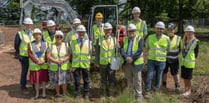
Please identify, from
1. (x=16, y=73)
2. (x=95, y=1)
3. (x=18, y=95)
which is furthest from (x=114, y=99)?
(x=95, y=1)

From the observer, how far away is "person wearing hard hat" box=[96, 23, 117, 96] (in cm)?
853

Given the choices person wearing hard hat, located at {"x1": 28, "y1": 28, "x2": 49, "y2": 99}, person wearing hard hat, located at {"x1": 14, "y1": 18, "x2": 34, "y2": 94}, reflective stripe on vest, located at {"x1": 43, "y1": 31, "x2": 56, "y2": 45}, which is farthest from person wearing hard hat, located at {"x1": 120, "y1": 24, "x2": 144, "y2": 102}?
person wearing hard hat, located at {"x1": 14, "y1": 18, "x2": 34, "y2": 94}

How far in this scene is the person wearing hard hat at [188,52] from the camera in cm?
873

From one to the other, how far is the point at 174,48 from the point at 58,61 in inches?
116

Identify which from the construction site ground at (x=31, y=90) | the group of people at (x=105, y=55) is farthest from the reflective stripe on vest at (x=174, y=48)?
the construction site ground at (x=31, y=90)

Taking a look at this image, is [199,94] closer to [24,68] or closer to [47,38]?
[47,38]

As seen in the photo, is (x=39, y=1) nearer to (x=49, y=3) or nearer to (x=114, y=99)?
(x=49, y=3)

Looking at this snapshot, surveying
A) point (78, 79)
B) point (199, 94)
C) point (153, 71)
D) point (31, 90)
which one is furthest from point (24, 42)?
point (199, 94)

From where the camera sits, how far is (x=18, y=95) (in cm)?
928

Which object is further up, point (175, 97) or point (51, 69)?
point (51, 69)

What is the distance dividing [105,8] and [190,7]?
16.5 metres

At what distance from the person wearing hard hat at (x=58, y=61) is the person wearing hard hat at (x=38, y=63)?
0.24m

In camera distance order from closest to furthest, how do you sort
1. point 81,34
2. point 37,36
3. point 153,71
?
1. point 81,34
2. point 37,36
3. point 153,71

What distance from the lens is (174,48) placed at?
29.7ft
